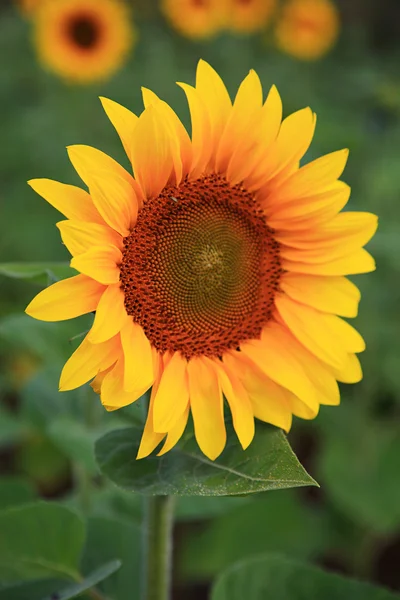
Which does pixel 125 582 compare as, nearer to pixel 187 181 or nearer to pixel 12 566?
pixel 12 566

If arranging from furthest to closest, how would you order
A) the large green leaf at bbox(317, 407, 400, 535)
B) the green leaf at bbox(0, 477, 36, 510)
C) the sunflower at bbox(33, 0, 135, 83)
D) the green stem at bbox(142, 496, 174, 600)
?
the sunflower at bbox(33, 0, 135, 83), the large green leaf at bbox(317, 407, 400, 535), the green leaf at bbox(0, 477, 36, 510), the green stem at bbox(142, 496, 174, 600)

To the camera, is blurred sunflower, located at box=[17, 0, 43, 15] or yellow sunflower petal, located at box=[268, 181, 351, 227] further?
blurred sunflower, located at box=[17, 0, 43, 15]

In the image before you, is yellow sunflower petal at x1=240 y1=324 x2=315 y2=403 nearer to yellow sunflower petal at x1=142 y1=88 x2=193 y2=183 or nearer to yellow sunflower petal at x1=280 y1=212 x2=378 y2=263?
yellow sunflower petal at x1=280 y1=212 x2=378 y2=263

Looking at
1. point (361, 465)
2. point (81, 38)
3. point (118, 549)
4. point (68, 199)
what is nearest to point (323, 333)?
point (68, 199)

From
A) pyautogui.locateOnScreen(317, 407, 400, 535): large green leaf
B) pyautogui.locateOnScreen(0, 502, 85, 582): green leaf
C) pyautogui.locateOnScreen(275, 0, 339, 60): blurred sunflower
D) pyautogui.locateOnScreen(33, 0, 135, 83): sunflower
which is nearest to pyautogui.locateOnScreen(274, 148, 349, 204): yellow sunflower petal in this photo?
pyautogui.locateOnScreen(0, 502, 85, 582): green leaf

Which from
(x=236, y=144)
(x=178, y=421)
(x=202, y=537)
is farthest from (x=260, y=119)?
(x=202, y=537)

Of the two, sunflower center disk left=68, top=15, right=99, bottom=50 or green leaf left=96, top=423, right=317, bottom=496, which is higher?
sunflower center disk left=68, top=15, right=99, bottom=50

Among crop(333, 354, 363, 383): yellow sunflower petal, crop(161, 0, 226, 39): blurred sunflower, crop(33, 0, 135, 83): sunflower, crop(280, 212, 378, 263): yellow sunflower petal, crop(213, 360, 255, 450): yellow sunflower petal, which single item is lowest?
crop(213, 360, 255, 450): yellow sunflower petal
